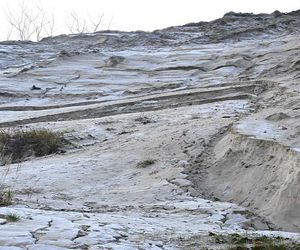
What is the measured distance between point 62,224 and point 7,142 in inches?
173

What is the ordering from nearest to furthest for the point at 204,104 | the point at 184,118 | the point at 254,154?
the point at 254,154
the point at 184,118
the point at 204,104

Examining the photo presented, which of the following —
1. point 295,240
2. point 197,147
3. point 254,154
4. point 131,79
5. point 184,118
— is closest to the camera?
point 295,240

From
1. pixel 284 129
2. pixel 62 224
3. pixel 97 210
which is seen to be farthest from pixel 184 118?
pixel 62 224

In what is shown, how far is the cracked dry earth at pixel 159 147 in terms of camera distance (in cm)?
466

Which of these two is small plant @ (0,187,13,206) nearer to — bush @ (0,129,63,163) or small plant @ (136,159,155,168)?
small plant @ (136,159,155,168)

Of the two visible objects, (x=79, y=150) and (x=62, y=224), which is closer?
(x=62, y=224)

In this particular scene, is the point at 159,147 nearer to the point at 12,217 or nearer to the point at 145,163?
the point at 145,163

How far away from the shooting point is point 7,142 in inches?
342

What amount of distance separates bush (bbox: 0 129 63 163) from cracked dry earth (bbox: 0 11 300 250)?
0.24m

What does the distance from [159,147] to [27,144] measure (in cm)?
197

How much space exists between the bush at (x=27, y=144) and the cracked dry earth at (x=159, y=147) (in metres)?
0.24

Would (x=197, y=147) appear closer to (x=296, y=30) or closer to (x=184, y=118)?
(x=184, y=118)

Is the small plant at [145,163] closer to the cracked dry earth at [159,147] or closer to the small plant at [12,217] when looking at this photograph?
the cracked dry earth at [159,147]

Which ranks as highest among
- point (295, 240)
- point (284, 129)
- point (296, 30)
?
point (296, 30)
